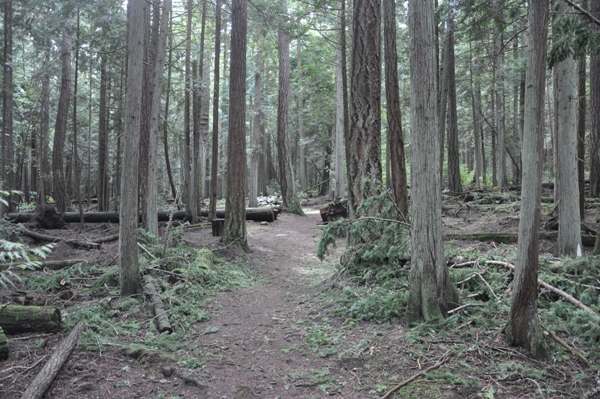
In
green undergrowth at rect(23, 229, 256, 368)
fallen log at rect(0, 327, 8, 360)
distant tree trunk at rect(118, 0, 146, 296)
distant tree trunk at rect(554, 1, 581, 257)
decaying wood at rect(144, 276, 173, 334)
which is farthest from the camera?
distant tree trunk at rect(554, 1, 581, 257)

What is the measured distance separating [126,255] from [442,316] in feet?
16.2

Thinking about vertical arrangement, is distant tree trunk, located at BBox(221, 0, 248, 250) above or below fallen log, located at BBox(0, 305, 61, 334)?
above

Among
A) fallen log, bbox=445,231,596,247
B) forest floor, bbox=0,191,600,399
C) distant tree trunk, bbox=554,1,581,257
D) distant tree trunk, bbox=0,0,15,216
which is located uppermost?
distant tree trunk, bbox=0,0,15,216

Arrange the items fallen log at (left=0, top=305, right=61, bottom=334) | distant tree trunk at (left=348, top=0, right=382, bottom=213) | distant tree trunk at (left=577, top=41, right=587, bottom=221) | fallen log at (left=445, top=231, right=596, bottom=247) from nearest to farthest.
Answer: fallen log at (left=0, top=305, right=61, bottom=334)
distant tree trunk at (left=348, top=0, right=382, bottom=213)
distant tree trunk at (left=577, top=41, right=587, bottom=221)
fallen log at (left=445, top=231, right=596, bottom=247)

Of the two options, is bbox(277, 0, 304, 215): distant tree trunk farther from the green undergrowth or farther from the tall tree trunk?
the green undergrowth

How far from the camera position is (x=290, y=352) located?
504 centimetres

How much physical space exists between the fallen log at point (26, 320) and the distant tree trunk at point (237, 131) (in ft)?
19.3

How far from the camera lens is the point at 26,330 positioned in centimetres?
498

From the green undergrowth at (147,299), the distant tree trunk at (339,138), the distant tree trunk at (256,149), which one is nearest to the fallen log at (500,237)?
the green undergrowth at (147,299)

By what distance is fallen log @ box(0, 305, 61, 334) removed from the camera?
4.93 m

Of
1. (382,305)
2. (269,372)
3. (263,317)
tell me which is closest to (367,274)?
(382,305)

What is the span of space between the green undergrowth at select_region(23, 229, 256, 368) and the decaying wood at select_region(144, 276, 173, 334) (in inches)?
3.4

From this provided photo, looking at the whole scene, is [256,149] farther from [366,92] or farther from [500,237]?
[500,237]

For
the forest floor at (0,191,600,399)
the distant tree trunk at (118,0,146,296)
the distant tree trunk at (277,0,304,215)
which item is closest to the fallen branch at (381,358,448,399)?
the forest floor at (0,191,600,399)
